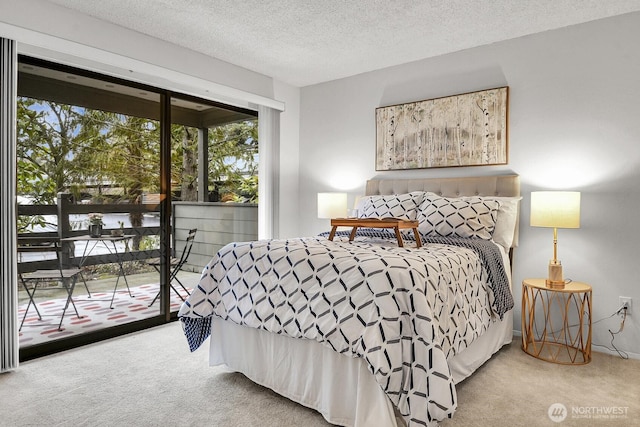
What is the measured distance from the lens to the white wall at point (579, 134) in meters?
2.89

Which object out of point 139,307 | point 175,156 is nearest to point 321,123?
point 175,156

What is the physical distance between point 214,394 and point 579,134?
3144 mm

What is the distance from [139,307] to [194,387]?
148 cm

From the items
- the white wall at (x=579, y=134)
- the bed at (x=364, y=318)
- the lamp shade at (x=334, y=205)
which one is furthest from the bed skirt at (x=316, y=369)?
the lamp shade at (x=334, y=205)

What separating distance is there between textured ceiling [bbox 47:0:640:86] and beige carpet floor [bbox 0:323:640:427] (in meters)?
2.46

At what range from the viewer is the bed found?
1745 millimetres

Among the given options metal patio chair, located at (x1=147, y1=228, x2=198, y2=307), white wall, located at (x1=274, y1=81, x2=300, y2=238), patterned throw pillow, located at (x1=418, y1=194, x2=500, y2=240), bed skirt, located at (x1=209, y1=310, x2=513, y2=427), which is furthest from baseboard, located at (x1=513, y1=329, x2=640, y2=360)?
metal patio chair, located at (x1=147, y1=228, x2=198, y2=307)

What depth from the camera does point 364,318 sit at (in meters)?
1.82

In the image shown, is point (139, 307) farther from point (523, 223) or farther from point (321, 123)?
point (523, 223)

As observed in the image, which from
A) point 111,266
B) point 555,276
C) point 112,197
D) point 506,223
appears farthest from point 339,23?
point 111,266

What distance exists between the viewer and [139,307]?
11.6ft

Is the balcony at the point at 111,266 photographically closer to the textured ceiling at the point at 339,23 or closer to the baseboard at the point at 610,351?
the textured ceiling at the point at 339,23

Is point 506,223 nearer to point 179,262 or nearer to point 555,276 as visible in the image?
point 555,276

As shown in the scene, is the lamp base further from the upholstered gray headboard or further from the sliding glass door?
the sliding glass door
